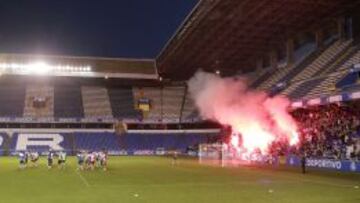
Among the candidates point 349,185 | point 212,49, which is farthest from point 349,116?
point 212,49

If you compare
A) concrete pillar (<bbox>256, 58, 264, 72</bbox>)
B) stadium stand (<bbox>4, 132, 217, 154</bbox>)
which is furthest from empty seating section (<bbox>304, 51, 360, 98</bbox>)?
stadium stand (<bbox>4, 132, 217, 154</bbox>)

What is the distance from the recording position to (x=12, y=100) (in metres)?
84.9

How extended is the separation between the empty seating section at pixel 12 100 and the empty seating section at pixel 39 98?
773mm

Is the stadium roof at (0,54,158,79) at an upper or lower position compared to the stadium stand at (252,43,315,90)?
upper

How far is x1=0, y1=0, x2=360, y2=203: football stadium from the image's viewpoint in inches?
1240

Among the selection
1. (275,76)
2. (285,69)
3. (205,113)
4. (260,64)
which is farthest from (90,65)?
(285,69)

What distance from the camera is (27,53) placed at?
81.1m

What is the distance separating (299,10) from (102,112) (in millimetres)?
41121

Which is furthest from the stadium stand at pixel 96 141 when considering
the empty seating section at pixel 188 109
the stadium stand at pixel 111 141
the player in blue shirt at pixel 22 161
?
the player in blue shirt at pixel 22 161

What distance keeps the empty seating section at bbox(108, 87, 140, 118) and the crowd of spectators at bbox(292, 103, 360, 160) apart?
3892cm

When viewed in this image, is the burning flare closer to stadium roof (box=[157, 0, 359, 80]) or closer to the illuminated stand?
the illuminated stand

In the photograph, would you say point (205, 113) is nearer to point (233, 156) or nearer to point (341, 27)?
point (233, 156)

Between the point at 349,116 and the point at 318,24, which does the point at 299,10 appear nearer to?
the point at 318,24

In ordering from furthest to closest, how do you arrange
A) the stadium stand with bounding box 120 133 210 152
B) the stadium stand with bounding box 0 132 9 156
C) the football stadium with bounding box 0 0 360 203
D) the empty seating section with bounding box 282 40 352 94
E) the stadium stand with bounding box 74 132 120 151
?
the stadium stand with bounding box 120 133 210 152 → the stadium stand with bounding box 74 132 120 151 → the stadium stand with bounding box 0 132 9 156 → the empty seating section with bounding box 282 40 352 94 → the football stadium with bounding box 0 0 360 203
